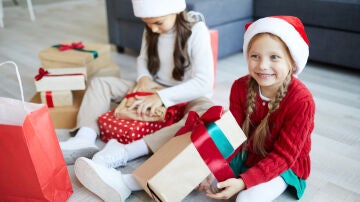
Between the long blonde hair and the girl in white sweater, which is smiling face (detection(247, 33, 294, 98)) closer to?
the long blonde hair

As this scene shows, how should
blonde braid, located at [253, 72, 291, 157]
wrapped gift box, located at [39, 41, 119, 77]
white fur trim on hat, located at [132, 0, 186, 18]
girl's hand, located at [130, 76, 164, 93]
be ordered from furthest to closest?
1. wrapped gift box, located at [39, 41, 119, 77]
2. girl's hand, located at [130, 76, 164, 93]
3. white fur trim on hat, located at [132, 0, 186, 18]
4. blonde braid, located at [253, 72, 291, 157]

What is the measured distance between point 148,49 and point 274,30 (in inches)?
26.6

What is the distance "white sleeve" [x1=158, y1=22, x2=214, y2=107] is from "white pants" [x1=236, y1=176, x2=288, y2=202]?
0.47 m

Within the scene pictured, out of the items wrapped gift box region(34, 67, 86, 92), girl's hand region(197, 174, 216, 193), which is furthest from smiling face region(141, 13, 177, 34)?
girl's hand region(197, 174, 216, 193)

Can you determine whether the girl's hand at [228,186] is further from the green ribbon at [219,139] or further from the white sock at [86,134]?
the white sock at [86,134]

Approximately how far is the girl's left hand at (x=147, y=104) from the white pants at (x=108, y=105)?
3.5 inches

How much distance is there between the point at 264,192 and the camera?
3.17 ft

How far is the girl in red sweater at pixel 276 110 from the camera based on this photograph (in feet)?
2.98

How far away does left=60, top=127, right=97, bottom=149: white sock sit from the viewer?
1223 mm

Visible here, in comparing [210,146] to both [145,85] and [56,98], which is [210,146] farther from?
[56,98]

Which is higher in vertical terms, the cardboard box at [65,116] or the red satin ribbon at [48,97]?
the red satin ribbon at [48,97]

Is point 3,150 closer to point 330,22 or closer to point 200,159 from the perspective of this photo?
point 200,159

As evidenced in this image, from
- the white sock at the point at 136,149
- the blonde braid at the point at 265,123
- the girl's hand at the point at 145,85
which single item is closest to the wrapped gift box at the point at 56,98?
the girl's hand at the point at 145,85

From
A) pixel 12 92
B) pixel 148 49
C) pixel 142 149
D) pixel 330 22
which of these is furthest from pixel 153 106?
pixel 330 22
